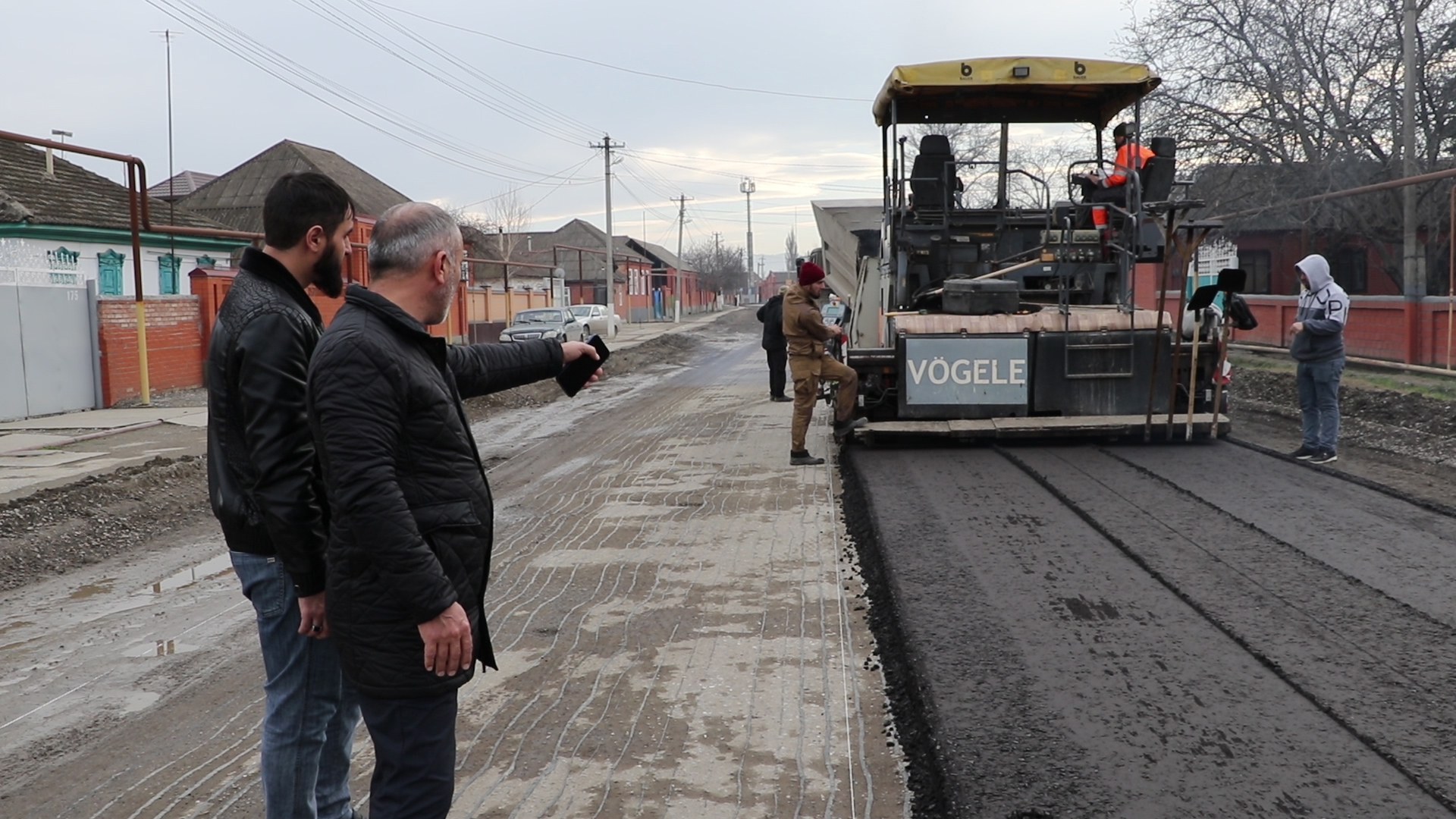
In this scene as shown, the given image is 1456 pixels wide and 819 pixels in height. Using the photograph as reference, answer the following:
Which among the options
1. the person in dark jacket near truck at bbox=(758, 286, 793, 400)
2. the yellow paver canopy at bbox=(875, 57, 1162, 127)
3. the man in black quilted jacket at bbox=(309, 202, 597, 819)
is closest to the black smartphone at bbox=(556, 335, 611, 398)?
the man in black quilted jacket at bbox=(309, 202, 597, 819)

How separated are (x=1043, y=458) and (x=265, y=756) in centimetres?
745

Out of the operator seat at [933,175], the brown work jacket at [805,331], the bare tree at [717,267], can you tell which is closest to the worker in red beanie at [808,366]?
the brown work jacket at [805,331]

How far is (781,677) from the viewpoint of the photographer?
4703 mm

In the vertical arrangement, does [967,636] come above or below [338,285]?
below

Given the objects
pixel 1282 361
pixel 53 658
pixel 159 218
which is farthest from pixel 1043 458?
pixel 159 218

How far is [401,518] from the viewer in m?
2.60

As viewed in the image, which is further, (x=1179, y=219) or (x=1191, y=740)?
(x=1179, y=219)

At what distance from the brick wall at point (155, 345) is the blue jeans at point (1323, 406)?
1457 cm

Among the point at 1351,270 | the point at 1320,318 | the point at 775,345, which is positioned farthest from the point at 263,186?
the point at 1320,318

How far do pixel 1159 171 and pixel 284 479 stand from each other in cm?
968

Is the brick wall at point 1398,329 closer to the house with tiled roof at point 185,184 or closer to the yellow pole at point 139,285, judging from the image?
the yellow pole at point 139,285

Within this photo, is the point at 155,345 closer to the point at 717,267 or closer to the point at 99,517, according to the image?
the point at 99,517

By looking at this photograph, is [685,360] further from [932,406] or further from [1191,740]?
[1191,740]

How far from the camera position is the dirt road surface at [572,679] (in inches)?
148
